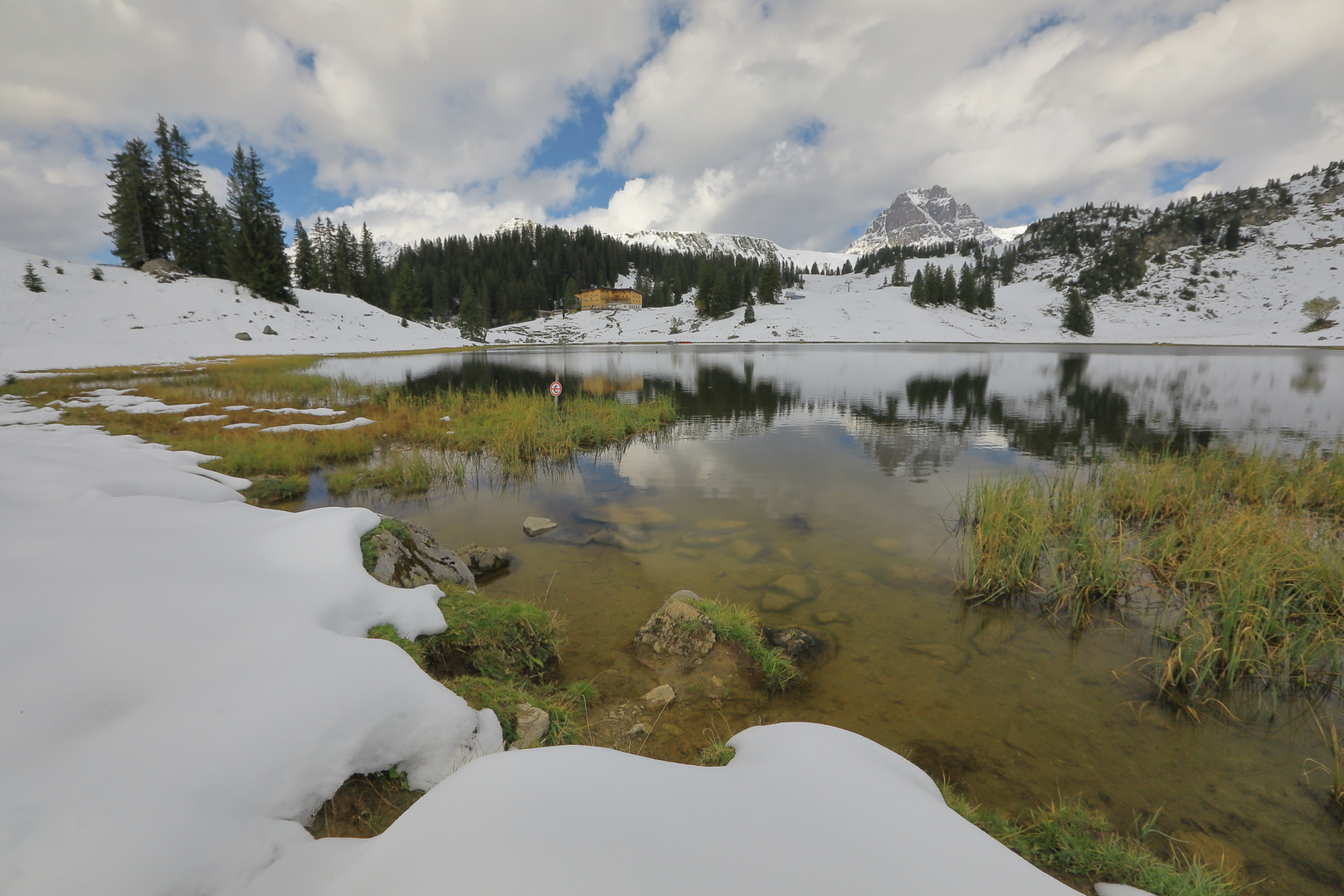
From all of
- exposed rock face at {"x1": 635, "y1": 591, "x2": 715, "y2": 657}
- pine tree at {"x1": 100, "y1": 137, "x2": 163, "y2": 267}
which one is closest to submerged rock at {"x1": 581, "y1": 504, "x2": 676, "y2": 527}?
exposed rock face at {"x1": 635, "y1": 591, "x2": 715, "y2": 657}

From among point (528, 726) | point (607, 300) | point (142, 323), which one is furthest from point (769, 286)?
point (528, 726)

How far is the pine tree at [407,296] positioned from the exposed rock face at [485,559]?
94.1 meters

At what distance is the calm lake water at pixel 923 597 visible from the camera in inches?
166

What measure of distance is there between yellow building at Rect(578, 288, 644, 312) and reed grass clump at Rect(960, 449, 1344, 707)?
123695mm

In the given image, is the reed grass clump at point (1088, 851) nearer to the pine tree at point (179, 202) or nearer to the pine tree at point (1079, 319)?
the pine tree at point (179, 202)

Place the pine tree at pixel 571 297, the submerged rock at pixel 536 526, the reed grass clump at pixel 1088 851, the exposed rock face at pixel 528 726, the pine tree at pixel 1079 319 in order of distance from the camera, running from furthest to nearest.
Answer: the pine tree at pixel 571 297, the pine tree at pixel 1079 319, the submerged rock at pixel 536 526, the exposed rock face at pixel 528 726, the reed grass clump at pixel 1088 851

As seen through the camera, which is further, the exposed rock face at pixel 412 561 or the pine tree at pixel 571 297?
the pine tree at pixel 571 297

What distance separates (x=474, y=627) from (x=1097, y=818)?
540 centimetres

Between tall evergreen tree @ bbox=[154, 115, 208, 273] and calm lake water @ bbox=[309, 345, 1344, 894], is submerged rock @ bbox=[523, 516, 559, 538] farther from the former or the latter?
tall evergreen tree @ bbox=[154, 115, 208, 273]

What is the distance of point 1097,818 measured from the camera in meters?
3.76

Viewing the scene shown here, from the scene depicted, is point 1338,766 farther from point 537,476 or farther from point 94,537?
point 537,476

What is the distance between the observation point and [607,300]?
432 feet

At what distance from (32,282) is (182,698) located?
75599mm

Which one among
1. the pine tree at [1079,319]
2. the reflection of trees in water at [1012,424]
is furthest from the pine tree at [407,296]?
the pine tree at [1079,319]
